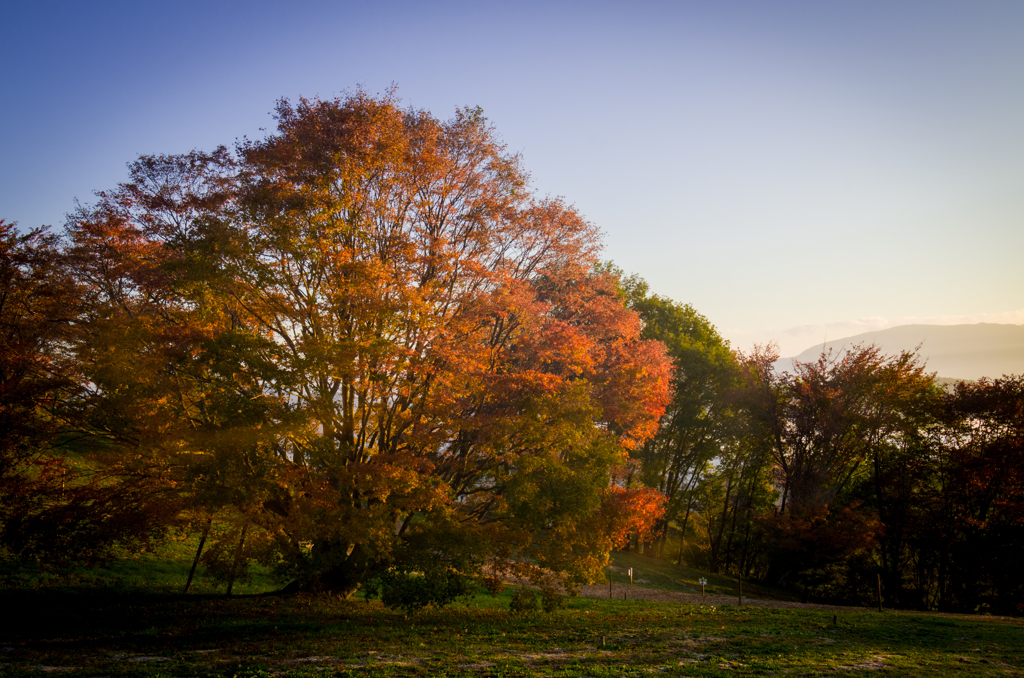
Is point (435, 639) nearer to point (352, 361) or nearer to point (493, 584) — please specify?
point (493, 584)

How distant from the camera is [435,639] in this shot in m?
12.7

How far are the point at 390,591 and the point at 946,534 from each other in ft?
84.7

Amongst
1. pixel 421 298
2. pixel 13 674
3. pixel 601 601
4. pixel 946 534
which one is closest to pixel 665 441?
pixel 946 534

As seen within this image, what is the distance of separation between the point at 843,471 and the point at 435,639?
3139cm

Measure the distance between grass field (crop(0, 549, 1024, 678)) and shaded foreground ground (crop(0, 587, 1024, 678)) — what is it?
0.04 m

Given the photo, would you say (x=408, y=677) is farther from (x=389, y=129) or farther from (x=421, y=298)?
(x=389, y=129)

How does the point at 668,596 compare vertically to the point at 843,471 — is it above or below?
below

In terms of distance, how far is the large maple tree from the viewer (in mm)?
12859

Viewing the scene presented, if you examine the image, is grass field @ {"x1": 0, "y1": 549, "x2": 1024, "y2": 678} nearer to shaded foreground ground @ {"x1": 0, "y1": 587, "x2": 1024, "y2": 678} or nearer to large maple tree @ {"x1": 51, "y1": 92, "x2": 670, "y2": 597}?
shaded foreground ground @ {"x1": 0, "y1": 587, "x2": 1024, "y2": 678}

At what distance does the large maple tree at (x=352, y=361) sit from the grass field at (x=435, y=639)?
1454 millimetres

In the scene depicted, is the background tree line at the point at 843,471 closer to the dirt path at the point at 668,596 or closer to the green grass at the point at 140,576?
the dirt path at the point at 668,596

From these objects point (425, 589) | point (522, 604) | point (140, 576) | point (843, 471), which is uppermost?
point (843, 471)

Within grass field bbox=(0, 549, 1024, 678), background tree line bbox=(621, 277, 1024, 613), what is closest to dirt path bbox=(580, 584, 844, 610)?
grass field bbox=(0, 549, 1024, 678)

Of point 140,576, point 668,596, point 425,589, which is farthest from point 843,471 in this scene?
point 140,576
